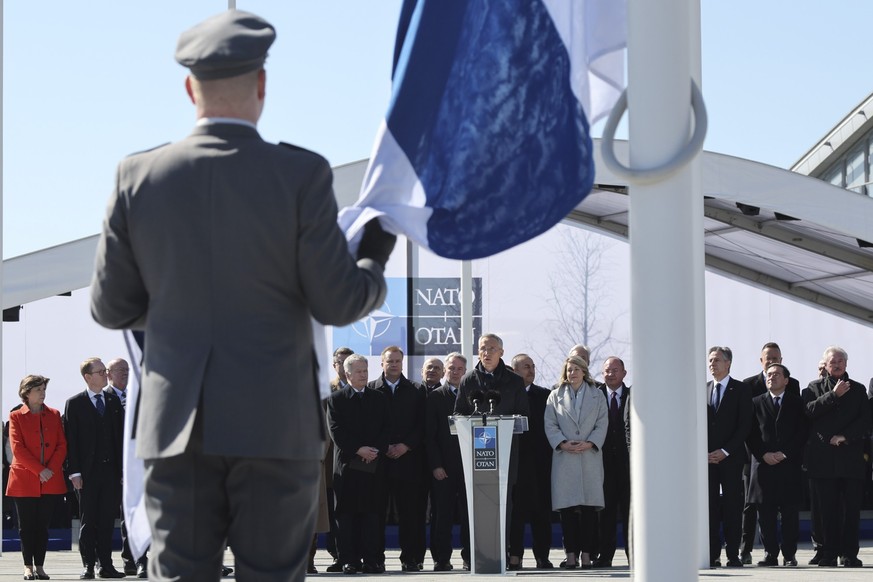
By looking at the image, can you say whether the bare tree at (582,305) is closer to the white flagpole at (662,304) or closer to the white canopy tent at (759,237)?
the white canopy tent at (759,237)

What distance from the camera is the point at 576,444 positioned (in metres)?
12.9

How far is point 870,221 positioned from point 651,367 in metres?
14.2

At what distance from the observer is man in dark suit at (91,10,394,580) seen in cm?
337

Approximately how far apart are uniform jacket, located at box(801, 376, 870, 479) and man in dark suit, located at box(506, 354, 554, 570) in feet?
8.09

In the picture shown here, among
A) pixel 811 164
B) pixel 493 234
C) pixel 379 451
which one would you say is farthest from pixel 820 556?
pixel 811 164

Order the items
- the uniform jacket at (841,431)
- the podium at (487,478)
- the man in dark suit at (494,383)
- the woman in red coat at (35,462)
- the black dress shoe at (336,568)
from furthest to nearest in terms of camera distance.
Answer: the uniform jacket at (841,431) < the black dress shoe at (336,568) < the woman in red coat at (35,462) < the man in dark suit at (494,383) < the podium at (487,478)

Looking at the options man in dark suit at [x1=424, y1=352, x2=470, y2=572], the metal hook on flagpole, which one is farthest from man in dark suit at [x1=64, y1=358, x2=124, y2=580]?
the metal hook on flagpole

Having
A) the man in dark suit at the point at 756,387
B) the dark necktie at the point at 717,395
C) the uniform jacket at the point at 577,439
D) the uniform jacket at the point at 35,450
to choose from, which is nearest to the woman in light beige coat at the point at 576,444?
the uniform jacket at the point at 577,439

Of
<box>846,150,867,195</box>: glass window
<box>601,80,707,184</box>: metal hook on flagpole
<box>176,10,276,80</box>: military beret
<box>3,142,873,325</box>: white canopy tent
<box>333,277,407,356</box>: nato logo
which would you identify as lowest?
<box>601,80,707,184</box>: metal hook on flagpole

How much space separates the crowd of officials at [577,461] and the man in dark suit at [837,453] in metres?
0.01

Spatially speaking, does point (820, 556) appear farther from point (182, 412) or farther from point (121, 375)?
point (182, 412)

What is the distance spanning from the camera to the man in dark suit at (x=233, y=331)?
3.37 m

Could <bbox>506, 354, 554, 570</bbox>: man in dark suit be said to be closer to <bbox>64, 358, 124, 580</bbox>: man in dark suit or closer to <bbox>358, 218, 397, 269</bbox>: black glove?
<bbox>64, 358, 124, 580</bbox>: man in dark suit

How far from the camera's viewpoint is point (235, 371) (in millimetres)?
3377
